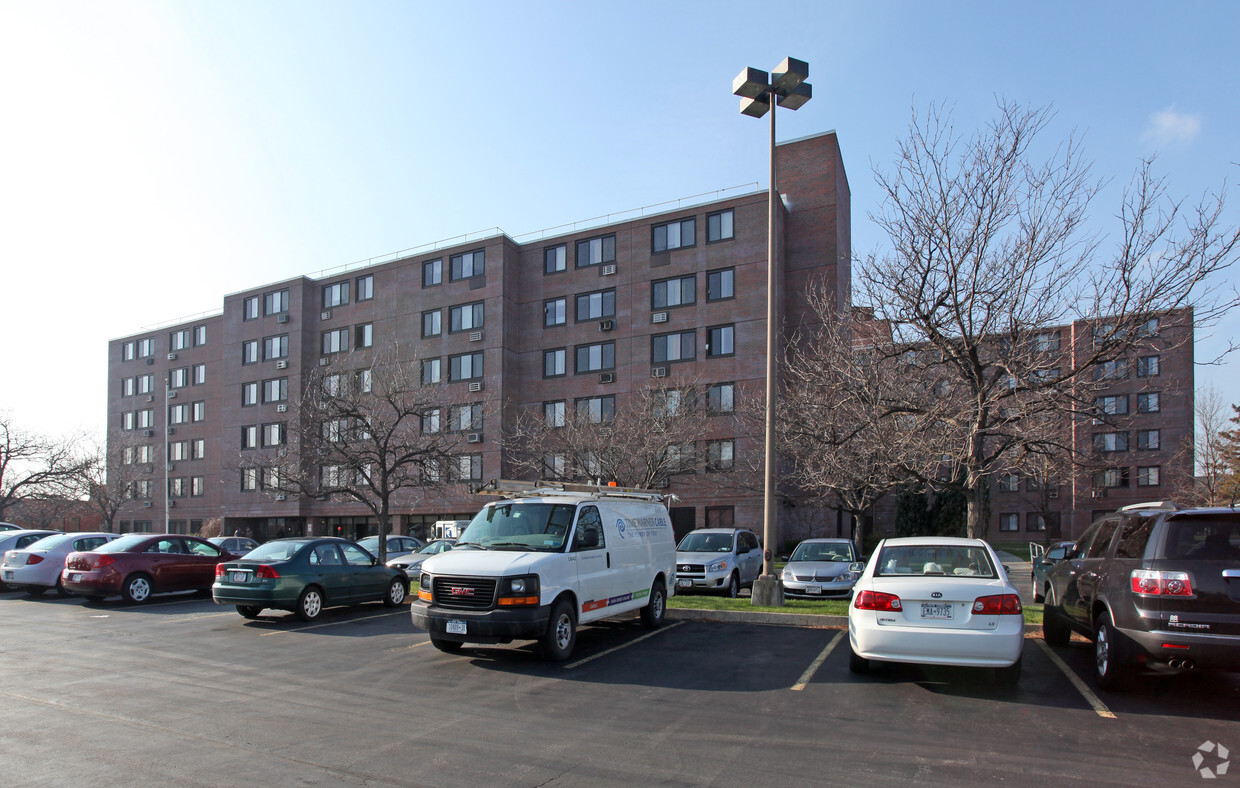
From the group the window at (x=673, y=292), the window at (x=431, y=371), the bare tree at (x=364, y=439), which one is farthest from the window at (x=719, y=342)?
the window at (x=431, y=371)

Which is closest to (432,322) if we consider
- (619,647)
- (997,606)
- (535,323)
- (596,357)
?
(535,323)

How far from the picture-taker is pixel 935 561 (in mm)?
8516

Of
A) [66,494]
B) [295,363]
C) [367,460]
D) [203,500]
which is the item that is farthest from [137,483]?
[367,460]

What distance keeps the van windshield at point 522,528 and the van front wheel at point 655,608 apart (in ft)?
8.82

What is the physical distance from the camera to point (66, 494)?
140ft

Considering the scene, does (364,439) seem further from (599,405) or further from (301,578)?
(599,405)

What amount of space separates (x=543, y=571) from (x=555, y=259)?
116 ft

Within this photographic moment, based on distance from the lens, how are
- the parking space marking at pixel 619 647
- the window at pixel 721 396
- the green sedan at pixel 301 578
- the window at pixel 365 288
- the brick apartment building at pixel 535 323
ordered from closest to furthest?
1. the parking space marking at pixel 619 647
2. the green sedan at pixel 301 578
3. the window at pixel 721 396
4. the brick apartment building at pixel 535 323
5. the window at pixel 365 288

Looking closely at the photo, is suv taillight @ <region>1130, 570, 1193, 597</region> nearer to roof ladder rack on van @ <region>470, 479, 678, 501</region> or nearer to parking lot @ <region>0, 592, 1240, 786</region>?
parking lot @ <region>0, 592, 1240, 786</region>

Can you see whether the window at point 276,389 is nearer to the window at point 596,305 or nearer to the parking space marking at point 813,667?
the window at point 596,305

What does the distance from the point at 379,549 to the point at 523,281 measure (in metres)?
24.0

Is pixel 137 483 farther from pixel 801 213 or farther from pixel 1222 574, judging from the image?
pixel 1222 574

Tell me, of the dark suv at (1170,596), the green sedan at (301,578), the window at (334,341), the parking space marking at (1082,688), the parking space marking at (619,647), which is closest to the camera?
the dark suv at (1170,596)

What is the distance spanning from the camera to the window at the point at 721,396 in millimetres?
36688
